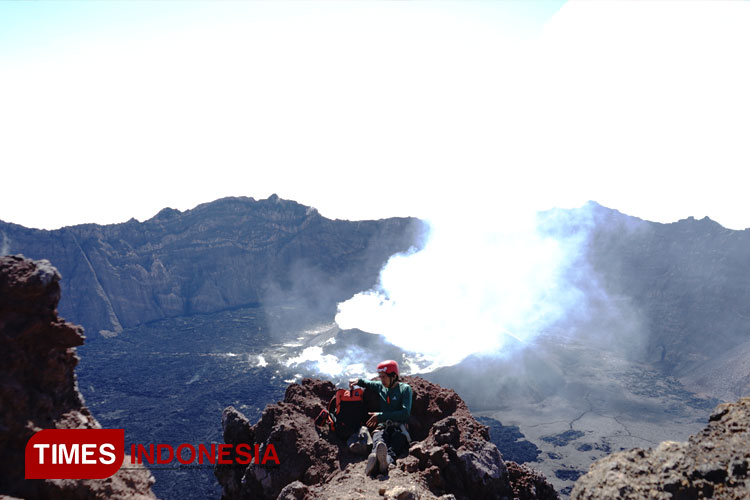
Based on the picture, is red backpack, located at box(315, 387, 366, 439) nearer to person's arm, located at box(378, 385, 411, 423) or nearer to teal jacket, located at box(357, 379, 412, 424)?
teal jacket, located at box(357, 379, 412, 424)

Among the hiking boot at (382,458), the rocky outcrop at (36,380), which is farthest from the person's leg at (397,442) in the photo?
the rocky outcrop at (36,380)

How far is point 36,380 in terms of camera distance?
228 inches

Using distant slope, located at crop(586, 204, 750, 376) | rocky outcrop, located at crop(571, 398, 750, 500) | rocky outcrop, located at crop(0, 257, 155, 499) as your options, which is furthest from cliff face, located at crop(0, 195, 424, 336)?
rocky outcrop, located at crop(571, 398, 750, 500)

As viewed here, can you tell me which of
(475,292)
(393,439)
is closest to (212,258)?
(475,292)

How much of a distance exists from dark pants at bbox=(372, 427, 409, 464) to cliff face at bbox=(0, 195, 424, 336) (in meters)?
70.5

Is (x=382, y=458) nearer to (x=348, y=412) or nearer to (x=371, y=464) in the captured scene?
(x=371, y=464)

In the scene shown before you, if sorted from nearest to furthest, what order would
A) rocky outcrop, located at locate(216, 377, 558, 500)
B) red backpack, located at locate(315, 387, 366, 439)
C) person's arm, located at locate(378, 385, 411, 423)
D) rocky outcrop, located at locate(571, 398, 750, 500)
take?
rocky outcrop, located at locate(571, 398, 750, 500), rocky outcrop, located at locate(216, 377, 558, 500), person's arm, located at locate(378, 385, 411, 423), red backpack, located at locate(315, 387, 366, 439)

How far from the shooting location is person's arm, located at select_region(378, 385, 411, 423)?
7617 millimetres

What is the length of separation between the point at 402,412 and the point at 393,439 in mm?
442

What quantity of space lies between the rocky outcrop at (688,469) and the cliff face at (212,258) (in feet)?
241

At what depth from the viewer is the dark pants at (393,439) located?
7.31 metres

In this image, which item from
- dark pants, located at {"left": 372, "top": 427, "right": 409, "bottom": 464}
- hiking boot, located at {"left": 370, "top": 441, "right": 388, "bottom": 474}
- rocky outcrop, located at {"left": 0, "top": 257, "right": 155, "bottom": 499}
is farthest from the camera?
dark pants, located at {"left": 372, "top": 427, "right": 409, "bottom": 464}

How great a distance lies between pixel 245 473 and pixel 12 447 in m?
4.08

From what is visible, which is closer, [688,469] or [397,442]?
[688,469]
